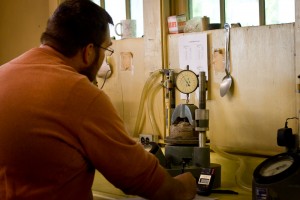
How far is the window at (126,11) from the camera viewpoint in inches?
105

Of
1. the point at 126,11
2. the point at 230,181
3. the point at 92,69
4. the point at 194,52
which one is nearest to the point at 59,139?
the point at 92,69

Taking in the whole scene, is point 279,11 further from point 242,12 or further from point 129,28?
point 129,28

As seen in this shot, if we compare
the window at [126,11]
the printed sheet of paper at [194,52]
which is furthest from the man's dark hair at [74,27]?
the window at [126,11]

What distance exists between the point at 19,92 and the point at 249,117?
1.17 m

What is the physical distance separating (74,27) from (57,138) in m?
0.32

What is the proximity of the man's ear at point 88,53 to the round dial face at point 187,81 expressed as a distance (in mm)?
787

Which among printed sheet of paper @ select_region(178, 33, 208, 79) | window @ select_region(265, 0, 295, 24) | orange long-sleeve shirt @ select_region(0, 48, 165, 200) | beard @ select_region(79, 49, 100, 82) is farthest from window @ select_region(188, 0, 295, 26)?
orange long-sleeve shirt @ select_region(0, 48, 165, 200)

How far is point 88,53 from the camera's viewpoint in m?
1.39

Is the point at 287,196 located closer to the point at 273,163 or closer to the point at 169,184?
the point at 273,163

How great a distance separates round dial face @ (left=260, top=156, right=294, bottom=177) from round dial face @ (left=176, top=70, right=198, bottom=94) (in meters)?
0.60

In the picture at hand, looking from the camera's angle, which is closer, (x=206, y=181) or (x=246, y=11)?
(x=206, y=181)

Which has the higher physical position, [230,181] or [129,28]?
[129,28]

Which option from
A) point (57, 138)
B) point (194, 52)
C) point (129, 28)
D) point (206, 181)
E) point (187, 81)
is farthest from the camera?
point (129, 28)

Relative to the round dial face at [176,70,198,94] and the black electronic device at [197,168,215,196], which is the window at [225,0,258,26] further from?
the black electronic device at [197,168,215,196]
